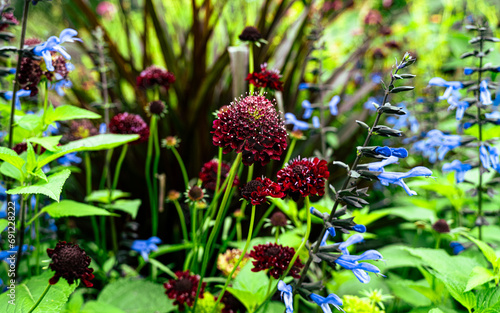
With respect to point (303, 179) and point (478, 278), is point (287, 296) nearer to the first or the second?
point (303, 179)

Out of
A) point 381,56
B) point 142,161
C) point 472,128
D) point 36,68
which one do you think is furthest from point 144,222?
point 381,56

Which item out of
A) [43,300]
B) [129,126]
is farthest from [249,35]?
[43,300]

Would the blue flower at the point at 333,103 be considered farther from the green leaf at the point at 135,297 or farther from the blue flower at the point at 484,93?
the green leaf at the point at 135,297

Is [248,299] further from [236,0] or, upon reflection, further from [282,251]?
[236,0]

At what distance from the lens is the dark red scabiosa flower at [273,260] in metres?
0.73

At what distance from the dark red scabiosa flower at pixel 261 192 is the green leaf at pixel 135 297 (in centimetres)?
52

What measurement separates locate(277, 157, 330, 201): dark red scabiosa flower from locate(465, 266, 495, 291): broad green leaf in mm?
376

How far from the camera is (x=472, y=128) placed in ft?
3.90

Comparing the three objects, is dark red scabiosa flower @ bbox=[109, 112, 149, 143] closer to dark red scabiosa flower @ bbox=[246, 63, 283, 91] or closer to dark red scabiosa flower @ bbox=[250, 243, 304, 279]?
dark red scabiosa flower @ bbox=[246, 63, 283, 91]

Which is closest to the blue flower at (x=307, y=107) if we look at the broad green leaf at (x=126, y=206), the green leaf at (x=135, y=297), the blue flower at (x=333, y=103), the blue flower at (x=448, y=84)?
the blue flower at (x=333, y=103)

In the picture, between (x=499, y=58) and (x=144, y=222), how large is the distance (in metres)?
2.07

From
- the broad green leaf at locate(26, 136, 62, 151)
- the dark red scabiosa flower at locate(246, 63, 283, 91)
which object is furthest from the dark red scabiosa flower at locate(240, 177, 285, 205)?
the broad green leaf at locate(26, 136, 62, 151)

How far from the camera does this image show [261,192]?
25.0 inches

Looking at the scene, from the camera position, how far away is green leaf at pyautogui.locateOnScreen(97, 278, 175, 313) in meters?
1.02
